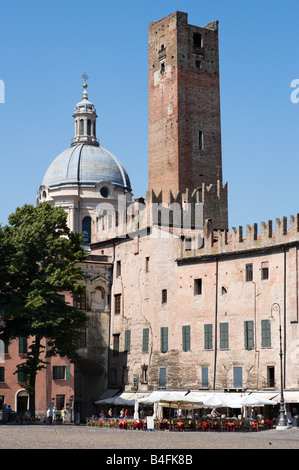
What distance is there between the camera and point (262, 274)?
49.5 metres

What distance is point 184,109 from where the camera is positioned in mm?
59906

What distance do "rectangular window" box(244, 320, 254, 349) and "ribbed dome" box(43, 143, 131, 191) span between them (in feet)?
111

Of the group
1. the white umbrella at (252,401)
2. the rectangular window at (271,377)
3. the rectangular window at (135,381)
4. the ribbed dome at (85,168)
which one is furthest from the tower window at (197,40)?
the white umbrella at (252,401)

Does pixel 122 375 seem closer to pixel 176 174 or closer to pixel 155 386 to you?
pixel 155 386

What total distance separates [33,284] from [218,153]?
63.4ft

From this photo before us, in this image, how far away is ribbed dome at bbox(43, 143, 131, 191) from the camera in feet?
264

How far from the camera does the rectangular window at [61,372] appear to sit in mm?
55875

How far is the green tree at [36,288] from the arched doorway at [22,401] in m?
6.88

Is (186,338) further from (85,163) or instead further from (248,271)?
(85,163)

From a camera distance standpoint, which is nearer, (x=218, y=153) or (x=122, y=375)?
(x=122, y=375)

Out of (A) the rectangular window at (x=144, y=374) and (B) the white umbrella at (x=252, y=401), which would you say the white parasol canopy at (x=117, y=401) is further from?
(B) the white umbrella at (x=252, y=401)

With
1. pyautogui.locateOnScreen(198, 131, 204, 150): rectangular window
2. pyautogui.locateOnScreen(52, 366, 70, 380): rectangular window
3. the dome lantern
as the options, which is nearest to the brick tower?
pyautogui.locateOnScreen(198, 131, 204, 150): rectangular window

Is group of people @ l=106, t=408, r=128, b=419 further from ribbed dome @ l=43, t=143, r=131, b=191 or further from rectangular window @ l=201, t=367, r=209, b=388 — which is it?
ribbed dome @ l=43, t=143, r=131, b=191
